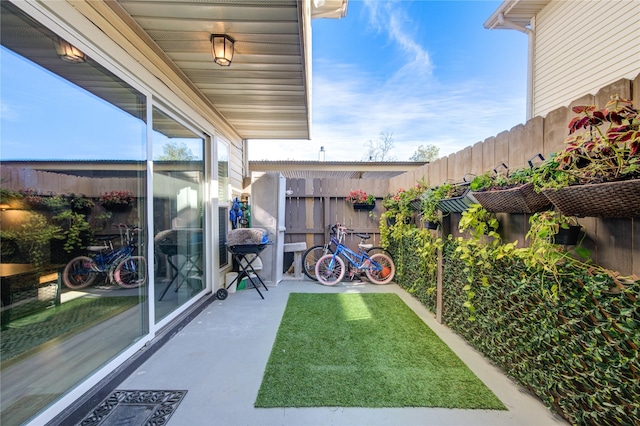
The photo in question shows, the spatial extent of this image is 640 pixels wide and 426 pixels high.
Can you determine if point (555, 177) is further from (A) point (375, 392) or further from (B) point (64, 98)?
(B) point (64, 98)

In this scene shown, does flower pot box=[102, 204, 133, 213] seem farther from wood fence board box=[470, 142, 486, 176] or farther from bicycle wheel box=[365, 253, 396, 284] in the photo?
bicycle wheel box=[365, 253, 396, 284]

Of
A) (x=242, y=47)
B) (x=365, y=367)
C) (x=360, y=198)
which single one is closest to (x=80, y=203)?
(x=242, y=47)

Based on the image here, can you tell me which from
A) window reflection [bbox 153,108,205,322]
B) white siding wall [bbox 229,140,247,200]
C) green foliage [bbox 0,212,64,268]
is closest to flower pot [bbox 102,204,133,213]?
window reflection [bbox 153,108,205,322]

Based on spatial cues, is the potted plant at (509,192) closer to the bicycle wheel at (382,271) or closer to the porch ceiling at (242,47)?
the porch ceiling at (242,47)

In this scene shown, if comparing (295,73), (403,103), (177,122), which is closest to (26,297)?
(177,122)

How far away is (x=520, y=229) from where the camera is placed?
6.12 feet

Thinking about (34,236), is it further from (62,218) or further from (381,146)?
(381,146)

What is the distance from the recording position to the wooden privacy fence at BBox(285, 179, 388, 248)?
16.9 ft

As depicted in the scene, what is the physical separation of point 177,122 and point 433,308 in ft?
11.9

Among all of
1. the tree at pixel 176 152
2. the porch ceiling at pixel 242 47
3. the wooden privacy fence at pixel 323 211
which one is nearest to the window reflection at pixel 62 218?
the tree at pixel 176 152

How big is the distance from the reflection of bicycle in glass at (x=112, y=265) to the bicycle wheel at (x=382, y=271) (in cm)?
339

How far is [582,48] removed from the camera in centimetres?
411

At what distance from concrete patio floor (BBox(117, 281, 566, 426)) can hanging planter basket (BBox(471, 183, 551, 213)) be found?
1.21 m

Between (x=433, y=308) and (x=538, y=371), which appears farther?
(x=433, y=308)
